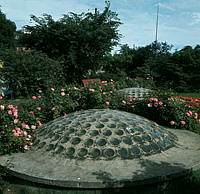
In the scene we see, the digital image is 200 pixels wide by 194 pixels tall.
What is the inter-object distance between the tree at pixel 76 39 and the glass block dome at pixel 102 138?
14.1 meters

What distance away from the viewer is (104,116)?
5.42 meters

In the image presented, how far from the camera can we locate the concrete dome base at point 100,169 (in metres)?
3.64

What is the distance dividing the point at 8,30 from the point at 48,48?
27156 millimetres

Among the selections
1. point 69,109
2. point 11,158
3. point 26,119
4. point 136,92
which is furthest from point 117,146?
point 136,92

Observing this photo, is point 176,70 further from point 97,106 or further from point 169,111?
point 97,106

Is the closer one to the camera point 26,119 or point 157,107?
point 26,119

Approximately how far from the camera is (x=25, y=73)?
11.4 m

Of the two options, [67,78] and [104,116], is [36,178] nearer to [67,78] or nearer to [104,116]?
[104,116]

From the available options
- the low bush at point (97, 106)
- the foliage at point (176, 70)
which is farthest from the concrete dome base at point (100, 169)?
the foliage at point (176, 70)


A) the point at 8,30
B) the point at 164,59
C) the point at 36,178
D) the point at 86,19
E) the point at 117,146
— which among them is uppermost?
the point at 8,30

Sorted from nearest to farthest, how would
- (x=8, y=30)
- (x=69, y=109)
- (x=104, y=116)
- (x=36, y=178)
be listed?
(x=36, y=178) < (x=104, y=116) < (x=69, y=109) < (x=8, y=30)

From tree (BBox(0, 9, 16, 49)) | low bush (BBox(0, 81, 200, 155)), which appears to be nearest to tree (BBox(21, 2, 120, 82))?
low bush (BBox(0, 81, 200, 155))

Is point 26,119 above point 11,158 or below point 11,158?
above

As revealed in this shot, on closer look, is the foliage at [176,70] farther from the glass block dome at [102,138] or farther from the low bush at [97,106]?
the glass block dome at [102,138]
